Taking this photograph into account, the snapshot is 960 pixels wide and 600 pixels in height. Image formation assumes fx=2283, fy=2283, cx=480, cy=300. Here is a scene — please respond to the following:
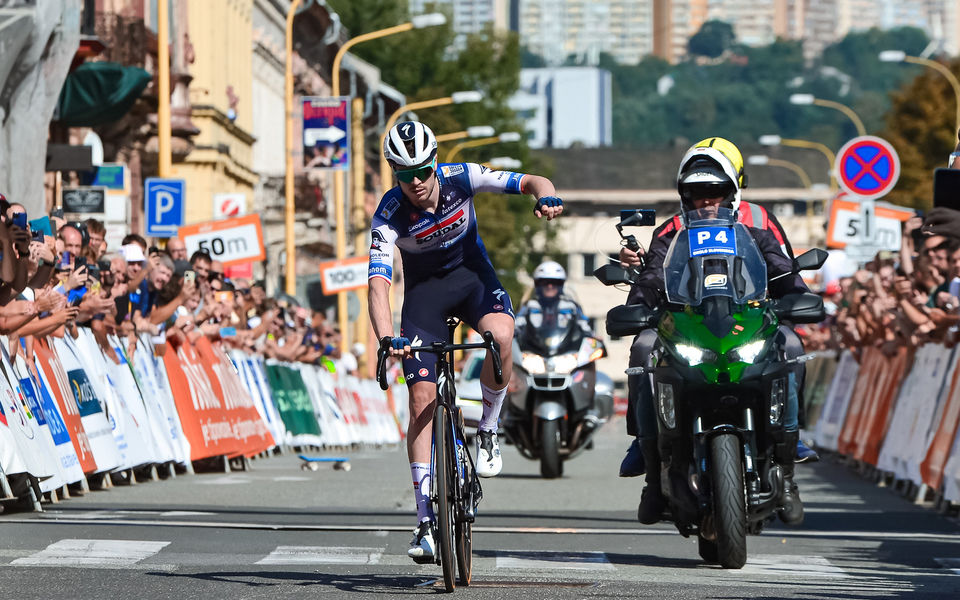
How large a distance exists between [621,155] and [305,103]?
110 metres

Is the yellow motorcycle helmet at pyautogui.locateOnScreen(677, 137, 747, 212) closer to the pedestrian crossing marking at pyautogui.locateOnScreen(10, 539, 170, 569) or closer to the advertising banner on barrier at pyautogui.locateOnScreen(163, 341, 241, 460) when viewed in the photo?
the pedestrian crossing marking at pyautogui.locateOnScreen(10, 539, 170, 569)

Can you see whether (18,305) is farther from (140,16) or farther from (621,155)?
(621,155)

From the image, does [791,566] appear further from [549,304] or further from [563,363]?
[549,304]

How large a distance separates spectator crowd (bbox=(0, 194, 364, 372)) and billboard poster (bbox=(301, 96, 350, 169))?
13388 mm

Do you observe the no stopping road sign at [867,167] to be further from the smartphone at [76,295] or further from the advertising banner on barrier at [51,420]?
the advertising banner on barrier at [51,420]

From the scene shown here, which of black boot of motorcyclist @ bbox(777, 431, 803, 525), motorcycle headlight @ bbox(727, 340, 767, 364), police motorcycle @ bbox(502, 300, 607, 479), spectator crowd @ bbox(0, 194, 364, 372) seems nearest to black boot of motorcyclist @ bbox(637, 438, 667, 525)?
black boot of motorcyclist @ bbox(777, 431, 803, 525)

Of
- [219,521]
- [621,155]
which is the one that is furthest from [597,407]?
[621,155]

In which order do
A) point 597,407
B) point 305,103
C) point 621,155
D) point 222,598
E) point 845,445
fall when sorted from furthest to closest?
1. point 621,155
2. point 305,103
3. point 845,445
4. point 597,407
5. point 222,598

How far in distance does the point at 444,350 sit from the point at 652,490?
1.45 meters

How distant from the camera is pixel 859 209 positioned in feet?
106

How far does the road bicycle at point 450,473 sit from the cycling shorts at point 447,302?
0.36 feet

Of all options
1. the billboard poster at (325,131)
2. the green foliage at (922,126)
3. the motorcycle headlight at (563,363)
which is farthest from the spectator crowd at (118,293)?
the green foliage at (922,126)

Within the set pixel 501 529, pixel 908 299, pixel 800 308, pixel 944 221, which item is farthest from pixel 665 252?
pixel 908 299

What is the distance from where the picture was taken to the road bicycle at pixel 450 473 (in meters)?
9.37
